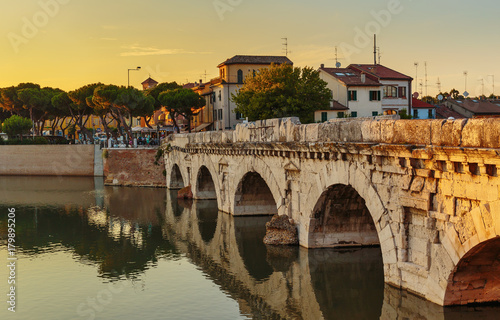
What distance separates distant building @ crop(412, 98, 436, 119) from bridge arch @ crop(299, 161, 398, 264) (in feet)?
140

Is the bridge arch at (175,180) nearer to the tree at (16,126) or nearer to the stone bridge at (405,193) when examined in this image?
the stone bridge at (405,193)

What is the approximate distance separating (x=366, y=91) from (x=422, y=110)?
8550 mm

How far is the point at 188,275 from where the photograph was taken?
2358 centimetres

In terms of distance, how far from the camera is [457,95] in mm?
98938

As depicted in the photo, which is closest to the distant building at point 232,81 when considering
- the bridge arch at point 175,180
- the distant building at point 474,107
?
the distant building at point 474,107

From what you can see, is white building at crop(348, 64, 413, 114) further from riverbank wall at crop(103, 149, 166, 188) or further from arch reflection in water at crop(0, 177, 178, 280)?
arch reflection in water at crop(0, 177, 178, 280)

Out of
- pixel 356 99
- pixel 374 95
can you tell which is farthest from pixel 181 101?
pixel 374 95

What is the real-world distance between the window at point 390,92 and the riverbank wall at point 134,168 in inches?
933

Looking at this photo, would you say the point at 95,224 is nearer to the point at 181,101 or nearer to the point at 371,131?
the point at 371,131

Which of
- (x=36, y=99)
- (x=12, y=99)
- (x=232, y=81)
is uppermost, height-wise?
(x=232, y=81)

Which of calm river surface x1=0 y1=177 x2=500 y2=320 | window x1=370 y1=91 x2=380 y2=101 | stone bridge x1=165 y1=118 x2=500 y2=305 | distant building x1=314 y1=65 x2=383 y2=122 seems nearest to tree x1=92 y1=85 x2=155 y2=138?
distant building x1=314 y1=65 x2=383 y2=122

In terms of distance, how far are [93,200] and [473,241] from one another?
37189 mm

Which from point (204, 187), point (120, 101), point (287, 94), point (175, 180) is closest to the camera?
point (204, 187)

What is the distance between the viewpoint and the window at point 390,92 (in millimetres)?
62781
